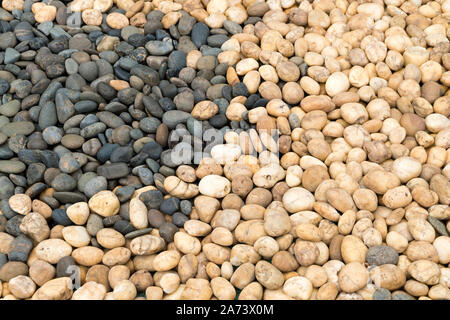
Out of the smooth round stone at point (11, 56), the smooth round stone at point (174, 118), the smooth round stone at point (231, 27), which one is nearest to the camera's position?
the smooth round stone at point (174, 118)

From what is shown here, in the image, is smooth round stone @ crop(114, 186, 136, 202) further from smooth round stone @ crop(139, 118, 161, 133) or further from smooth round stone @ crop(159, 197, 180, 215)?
smooth round stone @ crop(139, 118, 161, 133)

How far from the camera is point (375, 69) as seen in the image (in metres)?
1.88

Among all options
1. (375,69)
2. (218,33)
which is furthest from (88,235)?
(375,69)

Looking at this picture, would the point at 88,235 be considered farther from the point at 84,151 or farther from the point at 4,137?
the point at 4,137

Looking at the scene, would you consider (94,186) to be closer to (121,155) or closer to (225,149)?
(121,155)

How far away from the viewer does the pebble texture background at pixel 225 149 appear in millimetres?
1385

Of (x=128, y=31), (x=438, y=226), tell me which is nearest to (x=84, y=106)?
(x=128, y=31)

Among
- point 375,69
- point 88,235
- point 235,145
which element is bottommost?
point 88,235

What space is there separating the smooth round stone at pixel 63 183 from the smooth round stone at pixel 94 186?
46 millimetres

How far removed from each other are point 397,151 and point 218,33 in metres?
0.87

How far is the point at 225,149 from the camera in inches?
65.2

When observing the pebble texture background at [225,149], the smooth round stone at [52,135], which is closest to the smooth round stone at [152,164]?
the pebble texture background at [225,149]

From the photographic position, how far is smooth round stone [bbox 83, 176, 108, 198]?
1.56 metres

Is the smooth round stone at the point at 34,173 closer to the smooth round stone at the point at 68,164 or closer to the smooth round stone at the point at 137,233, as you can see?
the smooth round stone at the point at 68,164
